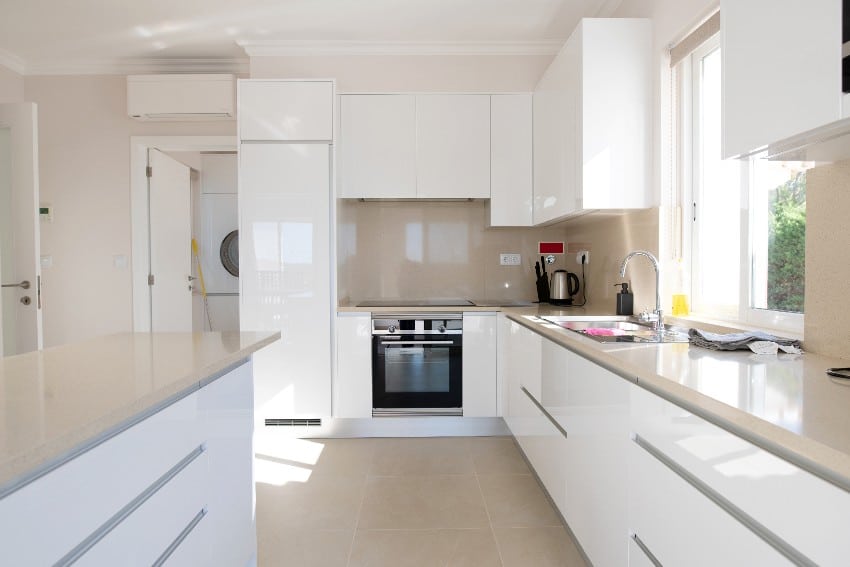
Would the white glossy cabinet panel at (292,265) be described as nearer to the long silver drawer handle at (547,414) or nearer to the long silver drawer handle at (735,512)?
the long silver drawer handle at (547,414)

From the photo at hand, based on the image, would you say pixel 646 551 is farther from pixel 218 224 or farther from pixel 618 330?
pixel 218 224

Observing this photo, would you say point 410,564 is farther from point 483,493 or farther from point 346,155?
point 346,155

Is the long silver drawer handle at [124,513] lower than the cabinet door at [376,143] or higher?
lower

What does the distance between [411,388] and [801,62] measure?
2.61 meters

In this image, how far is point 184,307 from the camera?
15.4 ft

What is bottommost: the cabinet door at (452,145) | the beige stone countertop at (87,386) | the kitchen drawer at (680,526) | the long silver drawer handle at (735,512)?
the kitchen drawer at (680,526)

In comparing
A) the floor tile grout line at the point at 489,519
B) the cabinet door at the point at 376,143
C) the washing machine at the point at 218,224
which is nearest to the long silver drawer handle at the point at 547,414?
the floor tile grout line at the point at 489,519

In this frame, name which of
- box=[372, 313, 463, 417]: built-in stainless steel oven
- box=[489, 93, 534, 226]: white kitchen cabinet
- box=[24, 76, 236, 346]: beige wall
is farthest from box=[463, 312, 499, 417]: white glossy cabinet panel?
box=[24, 76, 236, 346]: beige wall

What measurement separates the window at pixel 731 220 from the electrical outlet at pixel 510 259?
1.56 meters

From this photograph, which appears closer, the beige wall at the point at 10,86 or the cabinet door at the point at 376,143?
the cabinet door at the point at 376,143

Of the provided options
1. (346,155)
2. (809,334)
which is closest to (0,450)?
(809,334)

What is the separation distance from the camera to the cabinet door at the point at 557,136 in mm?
2561

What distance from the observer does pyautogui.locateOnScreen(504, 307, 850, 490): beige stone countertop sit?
2.44ft

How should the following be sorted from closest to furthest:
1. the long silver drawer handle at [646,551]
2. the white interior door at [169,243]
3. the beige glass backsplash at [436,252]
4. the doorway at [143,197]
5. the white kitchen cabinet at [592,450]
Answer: the long silver drawer handle at [646,551] < the white kitchen cabinet at [592,450] < the beige glass backsplash at [436,252] < the doorway at [143,197] < the white interior door at [169,243]
